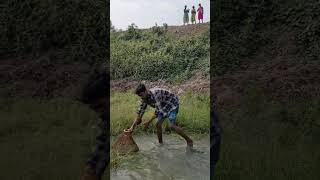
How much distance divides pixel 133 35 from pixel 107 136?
13.6m

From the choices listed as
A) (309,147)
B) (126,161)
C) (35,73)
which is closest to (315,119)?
(309,147)

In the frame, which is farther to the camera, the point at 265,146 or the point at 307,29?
the point at 307,29

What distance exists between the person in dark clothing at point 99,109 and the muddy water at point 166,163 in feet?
3.16

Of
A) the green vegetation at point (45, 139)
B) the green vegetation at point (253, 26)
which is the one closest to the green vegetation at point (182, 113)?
the green vegetation at point (45, 139)

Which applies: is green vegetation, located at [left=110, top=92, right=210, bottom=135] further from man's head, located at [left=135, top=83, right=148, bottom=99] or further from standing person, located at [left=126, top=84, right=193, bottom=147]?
man's head, located at [left=135, top=83, right=148, bottom=99]

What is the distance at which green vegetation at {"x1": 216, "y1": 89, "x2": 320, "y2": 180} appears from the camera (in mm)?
5754

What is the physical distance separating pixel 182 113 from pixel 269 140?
10.4 feet

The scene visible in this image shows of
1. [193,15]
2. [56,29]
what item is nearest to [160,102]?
[56,29]

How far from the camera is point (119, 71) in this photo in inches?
645

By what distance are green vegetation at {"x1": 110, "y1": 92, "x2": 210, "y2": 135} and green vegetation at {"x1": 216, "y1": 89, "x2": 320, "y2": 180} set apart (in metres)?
0.49

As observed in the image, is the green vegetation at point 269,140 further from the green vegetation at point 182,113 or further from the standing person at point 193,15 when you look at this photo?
the standing person at point 193,15

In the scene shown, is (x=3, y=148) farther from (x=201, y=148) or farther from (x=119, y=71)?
(x=119, y=71)

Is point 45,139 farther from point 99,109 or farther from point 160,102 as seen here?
point 99,109

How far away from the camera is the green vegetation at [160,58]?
15750 millimetres
